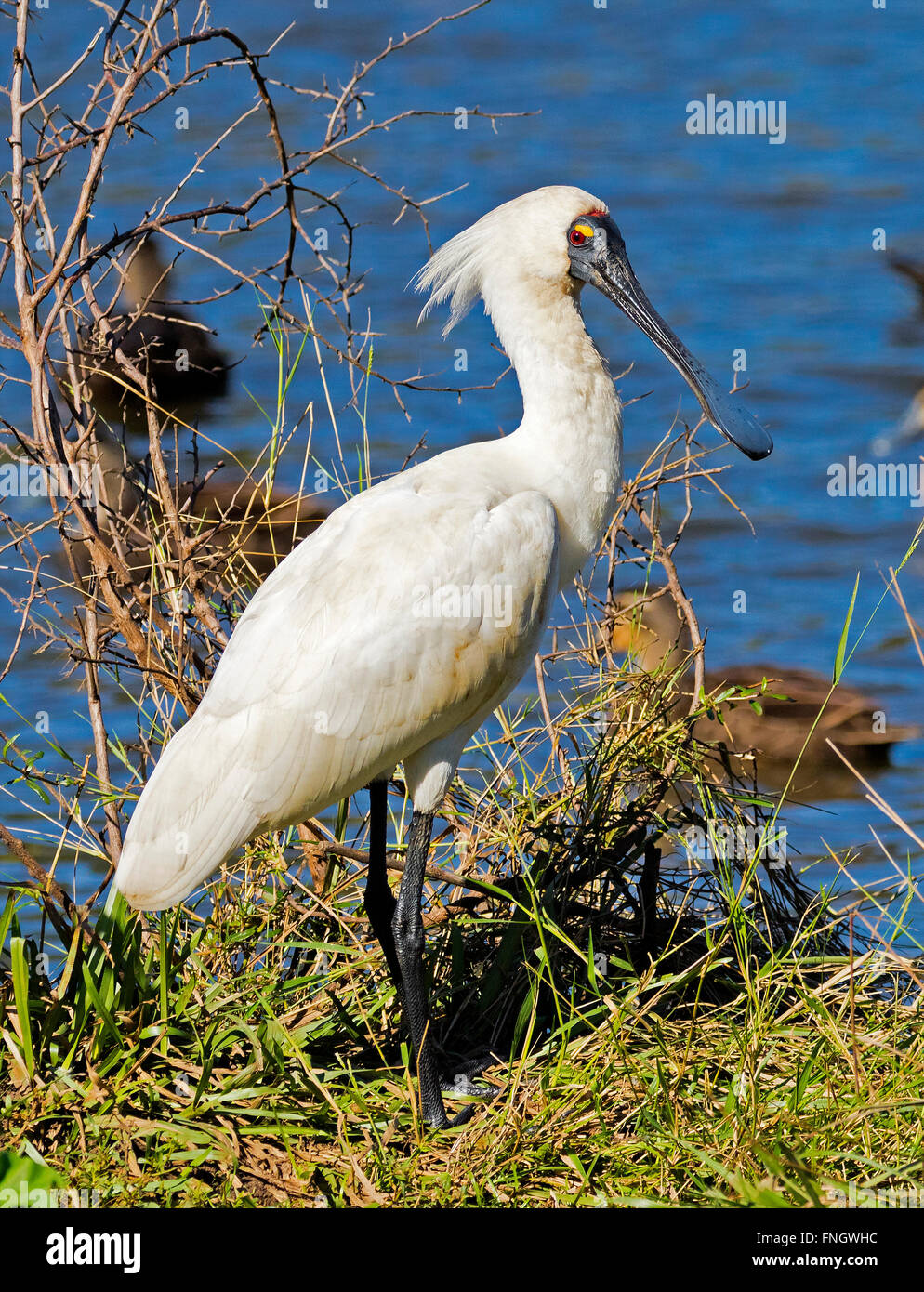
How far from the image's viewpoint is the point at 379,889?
181 inches

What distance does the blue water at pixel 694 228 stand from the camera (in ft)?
29.2

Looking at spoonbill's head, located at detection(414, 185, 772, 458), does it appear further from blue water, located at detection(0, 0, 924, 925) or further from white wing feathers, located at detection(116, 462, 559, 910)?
blue water, located at detection(0, 0, 924, 925)

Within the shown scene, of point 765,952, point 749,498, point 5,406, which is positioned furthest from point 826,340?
point 765,952

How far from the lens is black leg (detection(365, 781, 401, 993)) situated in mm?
4590

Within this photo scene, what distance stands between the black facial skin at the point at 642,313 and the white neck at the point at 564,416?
0.10m

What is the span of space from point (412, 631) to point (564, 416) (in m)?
0.80

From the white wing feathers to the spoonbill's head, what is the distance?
27.7 inches

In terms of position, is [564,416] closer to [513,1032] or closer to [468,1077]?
[513,1032]

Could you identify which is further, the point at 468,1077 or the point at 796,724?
the point at 796,724

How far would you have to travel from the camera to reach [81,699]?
7945mm

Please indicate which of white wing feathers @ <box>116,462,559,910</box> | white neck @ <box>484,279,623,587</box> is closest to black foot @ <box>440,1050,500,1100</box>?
white wing feathers @ <box>116,462,559,910</box>

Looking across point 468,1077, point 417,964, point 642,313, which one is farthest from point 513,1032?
point 642,313

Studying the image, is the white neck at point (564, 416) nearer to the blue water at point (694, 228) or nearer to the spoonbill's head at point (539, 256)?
the spoonbill's head at point (539, 256)
